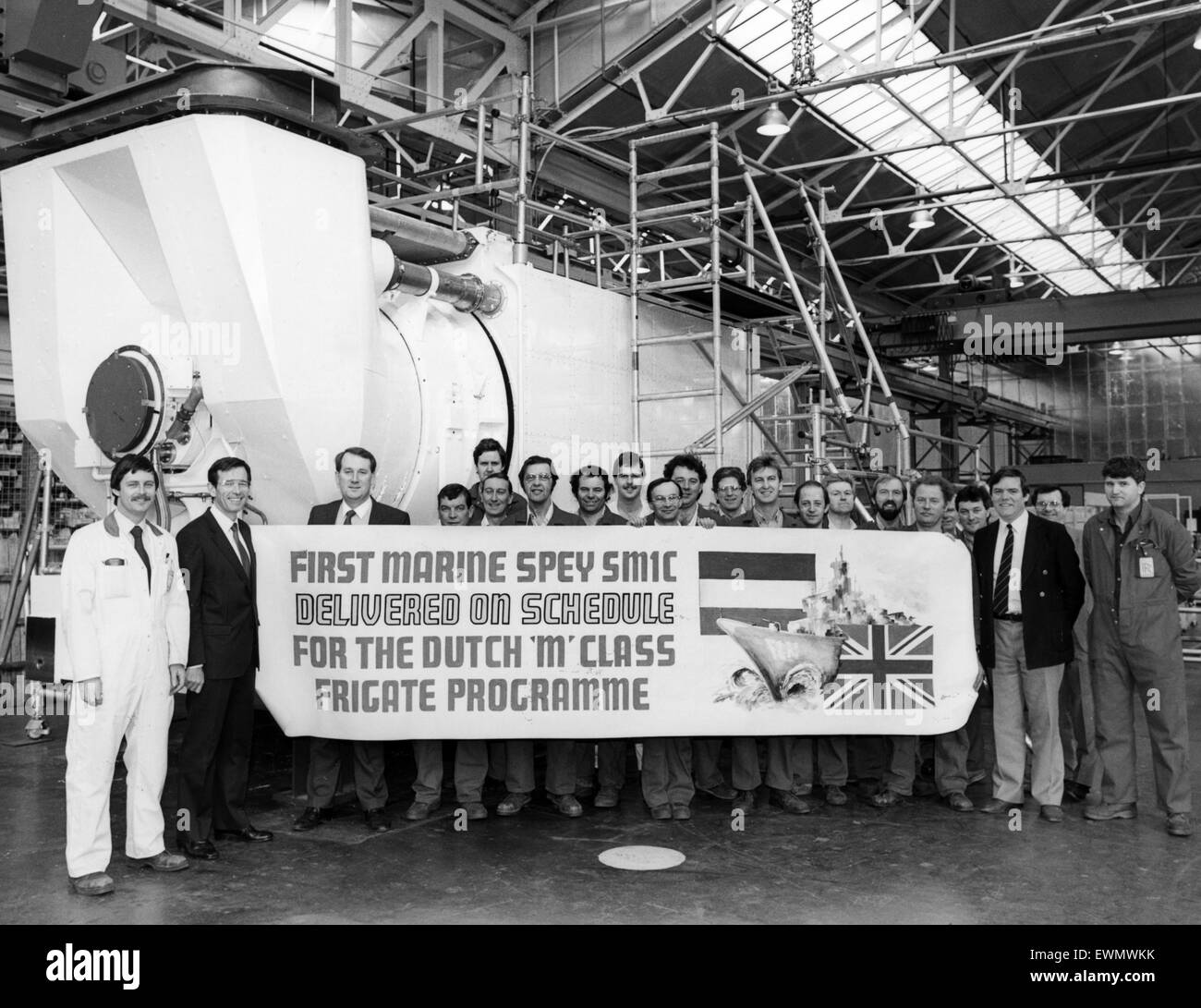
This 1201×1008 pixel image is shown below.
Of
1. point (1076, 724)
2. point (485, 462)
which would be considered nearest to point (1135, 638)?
point (1076, 724)

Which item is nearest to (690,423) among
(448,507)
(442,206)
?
(448,507)

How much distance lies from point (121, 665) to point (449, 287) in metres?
3.64

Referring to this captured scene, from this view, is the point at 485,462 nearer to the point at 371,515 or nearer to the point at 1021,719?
the point at 371,515

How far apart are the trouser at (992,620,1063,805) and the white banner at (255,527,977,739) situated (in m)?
0.20

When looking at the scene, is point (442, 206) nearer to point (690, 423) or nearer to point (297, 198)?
point (690, 423)

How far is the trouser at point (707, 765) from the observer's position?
648 centimetres

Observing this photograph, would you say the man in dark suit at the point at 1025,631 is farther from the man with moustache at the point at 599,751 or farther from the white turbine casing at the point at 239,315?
the white turbine casing at the point at 239,315

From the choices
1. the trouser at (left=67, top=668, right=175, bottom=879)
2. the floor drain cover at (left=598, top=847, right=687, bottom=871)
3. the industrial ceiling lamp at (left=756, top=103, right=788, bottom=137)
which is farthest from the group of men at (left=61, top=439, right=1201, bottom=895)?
the industrial ceiling lamp at (left=756, top=103, right=788, bottom=137)

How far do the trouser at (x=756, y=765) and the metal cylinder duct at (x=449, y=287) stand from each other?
3.66m

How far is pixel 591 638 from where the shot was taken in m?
5.95

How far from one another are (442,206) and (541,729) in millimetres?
12301

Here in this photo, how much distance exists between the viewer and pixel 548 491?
6.70 meters
